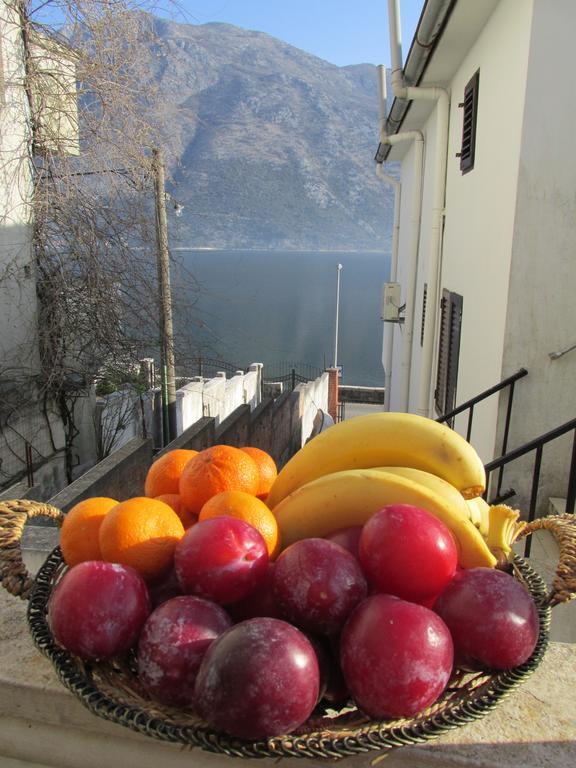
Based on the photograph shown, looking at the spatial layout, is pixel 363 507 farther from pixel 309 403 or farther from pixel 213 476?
pixel 309 403

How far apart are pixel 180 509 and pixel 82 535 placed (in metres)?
0.31

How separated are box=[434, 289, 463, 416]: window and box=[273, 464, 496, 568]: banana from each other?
4450 mm

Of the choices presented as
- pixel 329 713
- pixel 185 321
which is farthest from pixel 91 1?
pixel 329 713

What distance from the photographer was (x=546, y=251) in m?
3.83

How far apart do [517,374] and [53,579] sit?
10.8 ft

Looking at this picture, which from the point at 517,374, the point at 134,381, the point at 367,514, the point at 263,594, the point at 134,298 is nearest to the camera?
the point at 263,594

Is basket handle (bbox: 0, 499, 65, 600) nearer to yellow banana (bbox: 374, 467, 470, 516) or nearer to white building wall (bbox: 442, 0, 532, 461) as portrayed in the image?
yellow banana (bbox: 374, 467, 470, 516)

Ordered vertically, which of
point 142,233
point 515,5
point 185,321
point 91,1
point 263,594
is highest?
point 91,1

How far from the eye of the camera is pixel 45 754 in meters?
1.31

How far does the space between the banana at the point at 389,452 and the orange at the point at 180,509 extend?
0.78 feet

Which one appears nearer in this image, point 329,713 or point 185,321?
point 329,713

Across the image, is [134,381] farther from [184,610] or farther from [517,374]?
[184,610]

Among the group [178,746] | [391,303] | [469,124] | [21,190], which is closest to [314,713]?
[178,746]

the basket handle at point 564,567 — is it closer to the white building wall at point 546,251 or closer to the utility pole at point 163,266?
the white building wall at point 546,251
